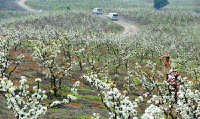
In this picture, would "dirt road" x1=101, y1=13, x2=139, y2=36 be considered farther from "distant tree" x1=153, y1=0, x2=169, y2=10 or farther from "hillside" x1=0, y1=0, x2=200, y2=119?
"distant tree" x1=153, y1=0, x2=169, y2=10

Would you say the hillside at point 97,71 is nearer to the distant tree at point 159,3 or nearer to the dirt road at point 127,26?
the dirt road at point 127,26

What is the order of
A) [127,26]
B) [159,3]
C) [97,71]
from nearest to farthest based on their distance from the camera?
[97,71]
[127,26]
[159,3]

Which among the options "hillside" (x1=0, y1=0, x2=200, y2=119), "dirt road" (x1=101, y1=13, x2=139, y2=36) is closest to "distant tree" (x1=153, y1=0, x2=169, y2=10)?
"hillside" (x1=0, y1=0, x2=200, y2=119)

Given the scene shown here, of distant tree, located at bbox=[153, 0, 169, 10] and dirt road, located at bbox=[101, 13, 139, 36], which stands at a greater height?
distant tree, located at bbox=[153, 0, 169, 10]

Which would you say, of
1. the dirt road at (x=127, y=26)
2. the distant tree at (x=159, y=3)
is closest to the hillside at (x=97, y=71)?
the dirt road at (x=127, y=26)

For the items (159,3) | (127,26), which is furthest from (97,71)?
(159,3)

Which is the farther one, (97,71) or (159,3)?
(159,3)

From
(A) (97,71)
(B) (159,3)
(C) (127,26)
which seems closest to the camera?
(A) (97,71)

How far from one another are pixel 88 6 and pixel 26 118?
103 meters

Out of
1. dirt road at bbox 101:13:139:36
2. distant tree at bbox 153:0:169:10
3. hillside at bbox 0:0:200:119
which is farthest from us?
distant tree at bbox 153:0:169:10

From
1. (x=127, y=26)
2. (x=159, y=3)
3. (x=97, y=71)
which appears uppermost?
(x=159, y=3)

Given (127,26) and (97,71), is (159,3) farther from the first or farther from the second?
(97,71)

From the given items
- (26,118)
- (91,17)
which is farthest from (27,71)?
(91,17)

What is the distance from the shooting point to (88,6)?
4237 inches
